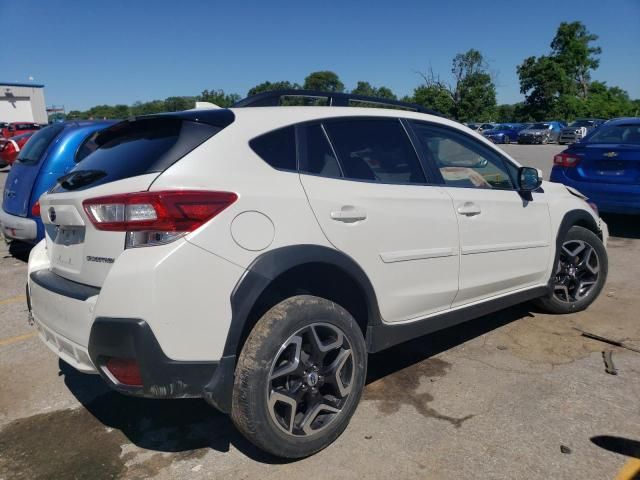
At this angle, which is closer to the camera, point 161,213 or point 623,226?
point 161,213

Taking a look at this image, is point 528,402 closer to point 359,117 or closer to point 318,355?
point 318,355

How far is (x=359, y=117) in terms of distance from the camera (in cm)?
314

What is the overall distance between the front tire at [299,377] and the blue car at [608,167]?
5387 millimetres

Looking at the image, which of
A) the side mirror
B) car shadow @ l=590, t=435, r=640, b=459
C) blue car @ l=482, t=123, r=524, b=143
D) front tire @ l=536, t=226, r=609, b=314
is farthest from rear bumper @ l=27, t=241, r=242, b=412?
blue car @ l=482, t=123, r=524, b=143

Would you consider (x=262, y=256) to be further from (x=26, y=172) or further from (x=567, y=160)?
(x=567, y=160)

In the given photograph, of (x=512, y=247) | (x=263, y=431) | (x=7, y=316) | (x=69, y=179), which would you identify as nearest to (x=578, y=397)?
(x=512, y=247)

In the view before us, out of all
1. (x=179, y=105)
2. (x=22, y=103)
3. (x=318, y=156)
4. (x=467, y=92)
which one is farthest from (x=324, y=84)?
(x=318, y=156)

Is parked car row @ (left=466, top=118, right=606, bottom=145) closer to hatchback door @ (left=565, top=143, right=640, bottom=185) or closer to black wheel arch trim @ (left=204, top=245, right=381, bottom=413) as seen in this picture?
hatchback door @ (left=565, top=143, right=640, bottom=185)

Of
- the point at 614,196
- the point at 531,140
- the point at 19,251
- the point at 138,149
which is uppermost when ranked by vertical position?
the point at 138,149

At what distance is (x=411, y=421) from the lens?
2961 millimetres

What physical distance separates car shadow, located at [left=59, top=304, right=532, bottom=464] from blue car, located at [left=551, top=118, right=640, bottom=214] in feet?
13.4

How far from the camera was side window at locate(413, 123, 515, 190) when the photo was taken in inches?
136

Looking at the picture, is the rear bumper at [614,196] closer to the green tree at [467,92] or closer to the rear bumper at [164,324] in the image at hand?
the rear bumper at [164,324]

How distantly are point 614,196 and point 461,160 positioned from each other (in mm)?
4025
